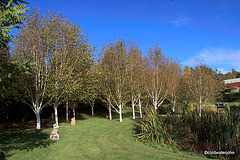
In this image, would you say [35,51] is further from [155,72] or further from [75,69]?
[155,72]

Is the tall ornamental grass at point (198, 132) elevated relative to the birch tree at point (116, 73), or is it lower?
lower

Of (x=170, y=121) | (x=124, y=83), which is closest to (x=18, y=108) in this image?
(x=124, y=83)

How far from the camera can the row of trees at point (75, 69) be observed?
1719cm

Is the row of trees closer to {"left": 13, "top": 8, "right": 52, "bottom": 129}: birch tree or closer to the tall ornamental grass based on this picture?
{"left": 13, "top": 8, "right": 52, "bottom": 129}: birch tree

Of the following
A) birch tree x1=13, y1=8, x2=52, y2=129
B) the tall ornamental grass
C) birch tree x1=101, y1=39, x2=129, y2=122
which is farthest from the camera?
birch tree x1=101, y1=39, x2=129, y2=122

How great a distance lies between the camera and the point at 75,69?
69.1ft

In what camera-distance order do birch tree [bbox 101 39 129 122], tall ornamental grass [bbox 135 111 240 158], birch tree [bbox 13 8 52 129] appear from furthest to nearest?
birch tree [bbox 101 39 129 122] → birch tree [bbox 13 8 52 129] → tall ornamental grass [bbox 135 111 240 158]

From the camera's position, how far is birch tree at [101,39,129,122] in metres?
24.3

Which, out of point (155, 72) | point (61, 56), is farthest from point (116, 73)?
point (61, 56)

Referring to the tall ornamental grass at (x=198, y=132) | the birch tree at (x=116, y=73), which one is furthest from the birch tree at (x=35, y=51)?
the tall ornamental grass at (x=198, y=132)

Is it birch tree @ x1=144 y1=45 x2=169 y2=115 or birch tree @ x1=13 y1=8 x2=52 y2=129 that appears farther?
birch tree @ x1=144 y1=45 x2=169 y2=115

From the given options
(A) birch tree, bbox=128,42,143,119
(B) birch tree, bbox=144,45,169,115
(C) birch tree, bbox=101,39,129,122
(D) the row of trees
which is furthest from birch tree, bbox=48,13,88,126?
(B) birch tree, bbox=144,45,169,115

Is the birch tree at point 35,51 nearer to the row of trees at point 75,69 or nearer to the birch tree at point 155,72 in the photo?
the row of trees at point 75,69

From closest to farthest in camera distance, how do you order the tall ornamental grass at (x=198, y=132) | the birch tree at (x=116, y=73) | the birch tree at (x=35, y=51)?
the tall ornamental grass at (x=198, y=132) → the birch tree at (x=35, y=51) → the birch tree at (x=116, y=73)
